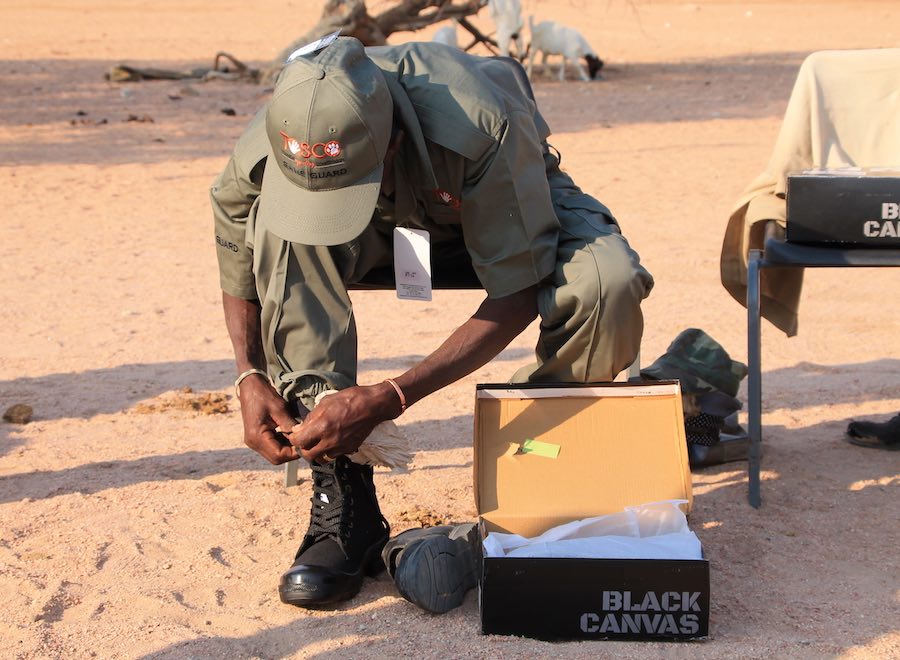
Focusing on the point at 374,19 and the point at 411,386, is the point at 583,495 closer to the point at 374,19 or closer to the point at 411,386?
the point at 411,386

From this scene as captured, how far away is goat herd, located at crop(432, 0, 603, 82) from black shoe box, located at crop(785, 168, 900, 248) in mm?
12751

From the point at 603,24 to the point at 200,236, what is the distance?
752 inches

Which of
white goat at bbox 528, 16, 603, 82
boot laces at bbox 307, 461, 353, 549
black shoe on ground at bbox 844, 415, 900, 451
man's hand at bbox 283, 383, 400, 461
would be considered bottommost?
white goat at bbox 528, 16, 603, 82

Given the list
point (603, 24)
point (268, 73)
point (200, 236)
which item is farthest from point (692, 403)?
point (603, 24)

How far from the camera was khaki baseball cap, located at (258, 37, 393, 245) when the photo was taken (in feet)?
7.95

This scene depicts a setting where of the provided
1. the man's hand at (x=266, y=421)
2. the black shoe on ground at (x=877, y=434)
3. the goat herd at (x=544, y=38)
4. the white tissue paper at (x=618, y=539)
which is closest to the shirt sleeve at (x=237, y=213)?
the man's hand at (x=266, y=421)

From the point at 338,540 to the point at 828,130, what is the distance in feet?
6.73

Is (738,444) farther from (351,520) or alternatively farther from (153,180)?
(153,180)

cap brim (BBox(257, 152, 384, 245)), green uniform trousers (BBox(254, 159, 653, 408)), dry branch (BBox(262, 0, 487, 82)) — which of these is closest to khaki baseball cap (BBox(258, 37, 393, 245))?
cap brim (BBox(257, 152, 384, 245))

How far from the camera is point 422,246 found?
2.74m

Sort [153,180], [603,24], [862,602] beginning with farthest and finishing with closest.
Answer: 1. [603,24]
2. [153,180]
3. [862,602]

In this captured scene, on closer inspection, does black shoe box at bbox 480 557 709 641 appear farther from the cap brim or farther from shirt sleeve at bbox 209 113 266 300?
shirt sleeve at bbox 209 113 266 300

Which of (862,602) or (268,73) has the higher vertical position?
(862,602)

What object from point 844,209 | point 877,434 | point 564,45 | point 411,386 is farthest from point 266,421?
point 564,45
